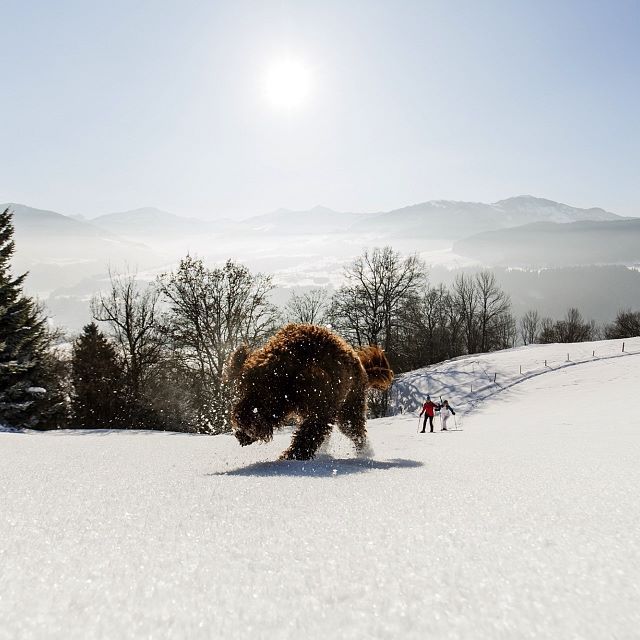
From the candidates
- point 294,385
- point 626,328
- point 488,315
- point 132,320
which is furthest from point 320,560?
point 626,328

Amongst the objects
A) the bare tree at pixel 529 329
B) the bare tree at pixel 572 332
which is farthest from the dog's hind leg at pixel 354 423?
the bare tree at pixel 529 329

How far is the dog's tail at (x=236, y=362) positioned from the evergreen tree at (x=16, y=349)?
1531 cm

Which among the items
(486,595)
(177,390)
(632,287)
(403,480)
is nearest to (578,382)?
(177,390)

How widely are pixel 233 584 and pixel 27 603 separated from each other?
1.49ft

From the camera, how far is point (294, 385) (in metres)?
5.19

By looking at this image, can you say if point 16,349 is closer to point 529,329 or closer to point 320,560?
point 320,560

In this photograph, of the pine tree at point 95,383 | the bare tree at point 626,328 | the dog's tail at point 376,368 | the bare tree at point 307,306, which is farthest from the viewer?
the bare tree at point 626,328

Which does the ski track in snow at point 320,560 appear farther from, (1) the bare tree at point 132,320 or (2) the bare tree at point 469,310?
(2) the bare tree at point 469,310

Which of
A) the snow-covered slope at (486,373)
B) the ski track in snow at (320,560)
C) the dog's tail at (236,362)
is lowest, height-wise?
the snow-covered slope at (486,373)

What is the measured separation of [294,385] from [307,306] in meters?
36.9

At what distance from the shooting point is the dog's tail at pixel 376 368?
7.49m

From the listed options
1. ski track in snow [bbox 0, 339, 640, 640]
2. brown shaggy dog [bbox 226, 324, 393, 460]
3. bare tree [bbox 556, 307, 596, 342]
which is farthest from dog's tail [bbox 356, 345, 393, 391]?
bare tree [bbox 556, 307, 596, 342]

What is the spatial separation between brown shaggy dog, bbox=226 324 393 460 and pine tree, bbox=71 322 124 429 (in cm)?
2258

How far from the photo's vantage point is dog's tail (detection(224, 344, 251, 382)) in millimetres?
5406
